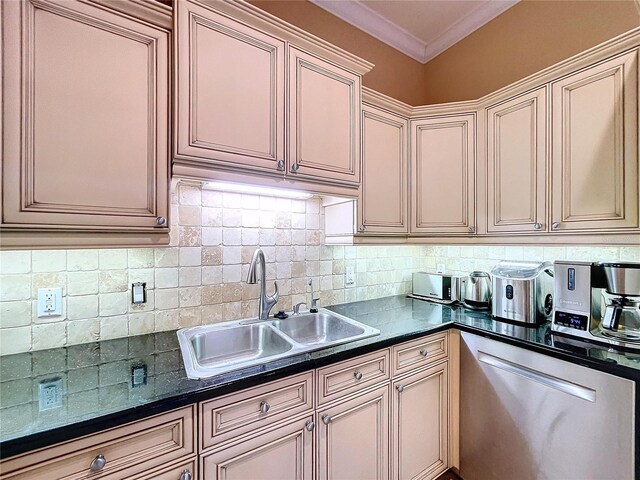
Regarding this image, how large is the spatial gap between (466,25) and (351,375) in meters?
2.60

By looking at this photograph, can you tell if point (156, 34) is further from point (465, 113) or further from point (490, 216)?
point (490, 216)

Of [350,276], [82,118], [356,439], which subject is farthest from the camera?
[350,276]

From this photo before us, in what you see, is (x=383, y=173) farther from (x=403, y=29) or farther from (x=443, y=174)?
(x=403, y=29)

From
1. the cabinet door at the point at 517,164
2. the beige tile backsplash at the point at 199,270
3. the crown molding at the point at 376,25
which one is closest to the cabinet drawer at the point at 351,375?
the beige tile backsplash at the point at 199,270

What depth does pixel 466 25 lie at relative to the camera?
2.25m

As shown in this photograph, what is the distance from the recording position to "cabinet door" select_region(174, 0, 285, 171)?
46.2 inches

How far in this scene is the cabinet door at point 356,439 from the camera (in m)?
1.23

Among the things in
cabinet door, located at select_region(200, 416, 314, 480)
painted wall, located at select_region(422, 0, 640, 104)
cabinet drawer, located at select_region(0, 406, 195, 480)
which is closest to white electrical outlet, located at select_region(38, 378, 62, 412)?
cabinet drawer, located at select_region(0, 406, 195, 480)

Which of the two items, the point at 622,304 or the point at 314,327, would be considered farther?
the point at 314,327

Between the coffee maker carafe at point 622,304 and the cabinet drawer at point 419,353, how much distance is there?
708 millimetres

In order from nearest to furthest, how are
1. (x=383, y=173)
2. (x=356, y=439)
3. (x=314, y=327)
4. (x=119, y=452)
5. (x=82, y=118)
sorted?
(x=119, y=452) → (x=82, y=118) → (x=356, y=439) → (x=314, y=327) → (x=383, y=173)

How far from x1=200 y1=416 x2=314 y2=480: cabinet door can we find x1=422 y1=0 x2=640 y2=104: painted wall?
2458 millimetres

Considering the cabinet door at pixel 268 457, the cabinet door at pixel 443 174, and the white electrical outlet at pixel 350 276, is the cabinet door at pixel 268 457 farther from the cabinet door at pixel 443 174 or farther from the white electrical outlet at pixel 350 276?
the cabinet door at pixel 443 174

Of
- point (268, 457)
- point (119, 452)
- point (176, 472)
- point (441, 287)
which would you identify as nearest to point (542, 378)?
point (441, 287)
